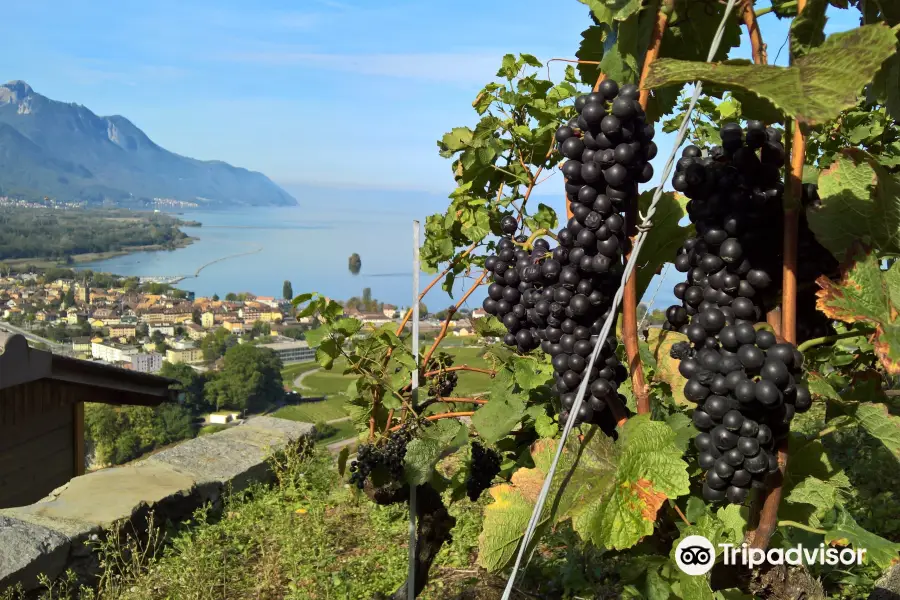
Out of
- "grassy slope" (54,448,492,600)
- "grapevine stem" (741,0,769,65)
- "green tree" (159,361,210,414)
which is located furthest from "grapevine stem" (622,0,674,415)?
"green tree" (159,361,210,414)

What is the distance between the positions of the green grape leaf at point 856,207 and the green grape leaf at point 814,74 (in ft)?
0.97

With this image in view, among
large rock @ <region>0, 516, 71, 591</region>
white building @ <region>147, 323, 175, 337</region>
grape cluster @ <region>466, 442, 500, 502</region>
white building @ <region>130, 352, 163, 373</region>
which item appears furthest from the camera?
white building @ <region>147, 323, 175, 337</region>

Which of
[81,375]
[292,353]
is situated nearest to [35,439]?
[81,375]

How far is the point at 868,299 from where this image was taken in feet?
3.37

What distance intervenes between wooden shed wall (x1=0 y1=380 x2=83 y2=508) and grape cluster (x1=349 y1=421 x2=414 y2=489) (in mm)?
4182

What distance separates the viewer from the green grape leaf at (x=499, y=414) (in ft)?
6.15

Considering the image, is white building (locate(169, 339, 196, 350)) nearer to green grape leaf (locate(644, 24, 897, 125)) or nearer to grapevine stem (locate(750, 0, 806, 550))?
grapevine stem (locate(750, 0, 806, 550))

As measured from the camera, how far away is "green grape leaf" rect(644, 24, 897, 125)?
29.2 inches

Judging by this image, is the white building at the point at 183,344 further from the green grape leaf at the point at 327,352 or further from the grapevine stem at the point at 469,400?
the grapevine stem at the point at 469,400

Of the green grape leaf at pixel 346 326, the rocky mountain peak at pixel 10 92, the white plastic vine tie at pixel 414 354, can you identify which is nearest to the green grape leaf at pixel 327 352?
the green grape leaf at pixel 346 326

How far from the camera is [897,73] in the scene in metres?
1.09

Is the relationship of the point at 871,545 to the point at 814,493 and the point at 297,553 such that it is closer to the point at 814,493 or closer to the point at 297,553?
the point at 814,493

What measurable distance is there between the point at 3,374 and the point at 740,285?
442 cm

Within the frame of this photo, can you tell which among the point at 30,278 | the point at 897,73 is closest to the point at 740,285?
the point at 897,73
